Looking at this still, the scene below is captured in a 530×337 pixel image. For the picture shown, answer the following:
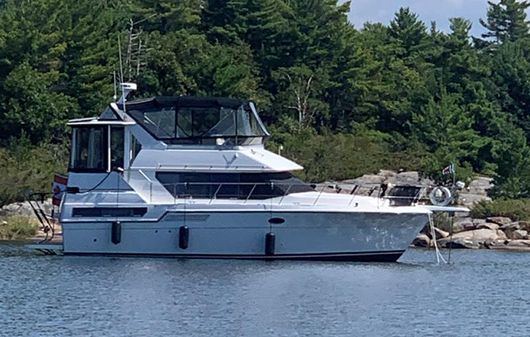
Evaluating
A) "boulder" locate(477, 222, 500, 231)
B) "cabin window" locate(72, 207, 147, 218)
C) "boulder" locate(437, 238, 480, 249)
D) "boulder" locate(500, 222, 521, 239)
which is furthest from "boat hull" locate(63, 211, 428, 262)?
"boulder" locate(477, 222, 500, 231)

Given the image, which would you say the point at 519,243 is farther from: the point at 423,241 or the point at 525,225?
the point at 423,241

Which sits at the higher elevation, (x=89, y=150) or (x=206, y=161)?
(x=89, y=150)

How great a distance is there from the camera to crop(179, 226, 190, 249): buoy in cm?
3575

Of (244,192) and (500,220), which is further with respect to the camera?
(500,220)

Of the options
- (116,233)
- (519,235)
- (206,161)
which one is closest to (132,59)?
(519,235)

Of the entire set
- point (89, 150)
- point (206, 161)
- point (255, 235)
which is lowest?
point (255, 235)

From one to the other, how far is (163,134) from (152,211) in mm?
2118

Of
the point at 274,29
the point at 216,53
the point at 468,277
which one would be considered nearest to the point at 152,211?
the point at 468,277

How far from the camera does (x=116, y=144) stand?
36.8m

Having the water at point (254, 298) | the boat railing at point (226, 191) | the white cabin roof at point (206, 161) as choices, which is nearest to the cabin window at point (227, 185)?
the boat railing at point (226, 191)

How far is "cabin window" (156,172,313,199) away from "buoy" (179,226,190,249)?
85cm

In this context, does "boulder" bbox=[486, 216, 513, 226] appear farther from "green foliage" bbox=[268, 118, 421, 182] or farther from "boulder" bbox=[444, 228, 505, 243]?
"green foliage" bbox=[268, 118, 421, 182]

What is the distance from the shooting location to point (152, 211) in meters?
35.8

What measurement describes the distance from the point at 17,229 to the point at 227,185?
38.9 feet
